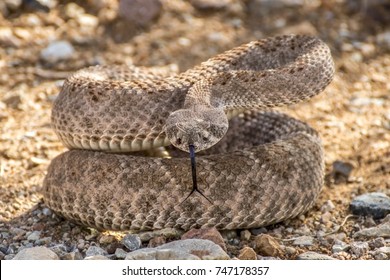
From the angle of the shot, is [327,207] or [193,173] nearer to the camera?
[193,173]

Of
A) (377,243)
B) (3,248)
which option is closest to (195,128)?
(377,243)

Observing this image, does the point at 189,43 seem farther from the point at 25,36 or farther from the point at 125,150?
the point at 125,150

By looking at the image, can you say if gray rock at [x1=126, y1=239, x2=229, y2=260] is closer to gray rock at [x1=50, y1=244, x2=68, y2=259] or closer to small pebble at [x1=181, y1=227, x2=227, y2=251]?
small pebble at [x1=181, y1=227, x2=227, y2=251]

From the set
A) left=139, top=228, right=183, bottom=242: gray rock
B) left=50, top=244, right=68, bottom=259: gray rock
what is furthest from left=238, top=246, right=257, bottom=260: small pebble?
left=50, top=244, right=68, bottom=259: gray rock

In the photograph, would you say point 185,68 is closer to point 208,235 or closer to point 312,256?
point 208,235

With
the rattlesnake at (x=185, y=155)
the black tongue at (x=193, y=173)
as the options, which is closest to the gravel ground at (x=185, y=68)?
the rattlesnake at (x=185, y=155)

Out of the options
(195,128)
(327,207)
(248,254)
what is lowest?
(327,207)

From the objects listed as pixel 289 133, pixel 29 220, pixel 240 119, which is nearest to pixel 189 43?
pixel 240 119

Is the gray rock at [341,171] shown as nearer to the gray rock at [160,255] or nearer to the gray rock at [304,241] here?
the gray rock at [304,241]
